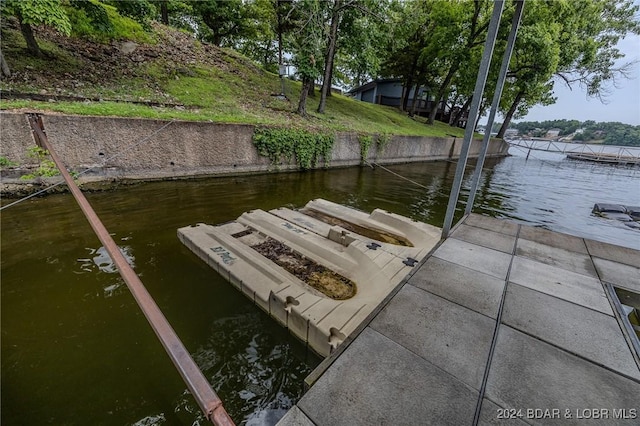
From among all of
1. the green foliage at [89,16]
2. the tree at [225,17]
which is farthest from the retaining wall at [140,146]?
the tree at [225,17]

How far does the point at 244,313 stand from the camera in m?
3.04

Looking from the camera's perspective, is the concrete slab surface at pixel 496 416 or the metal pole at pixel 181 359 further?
the concrete slab surface at pixel 496 416

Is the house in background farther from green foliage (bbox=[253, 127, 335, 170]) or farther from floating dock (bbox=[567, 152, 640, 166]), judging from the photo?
green foliage (bbox=[253, 127, 335, 170])

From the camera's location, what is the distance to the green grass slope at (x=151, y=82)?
24.3 ft

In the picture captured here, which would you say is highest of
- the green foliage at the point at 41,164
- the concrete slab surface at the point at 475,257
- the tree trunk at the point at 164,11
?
the tree trunk at the point at 164,11

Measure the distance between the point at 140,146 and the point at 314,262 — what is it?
610cm

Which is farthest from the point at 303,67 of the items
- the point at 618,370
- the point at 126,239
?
the point at 618,370

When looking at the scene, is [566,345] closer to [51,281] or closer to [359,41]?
[51,281]

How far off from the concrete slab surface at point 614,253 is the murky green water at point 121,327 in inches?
140

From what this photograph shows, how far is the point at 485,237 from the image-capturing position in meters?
3.30

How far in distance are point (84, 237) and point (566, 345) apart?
6.13 metres

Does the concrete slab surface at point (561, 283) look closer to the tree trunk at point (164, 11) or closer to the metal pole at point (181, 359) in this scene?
the metal pole at point (181, 359)

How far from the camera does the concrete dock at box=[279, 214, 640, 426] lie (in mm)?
1231

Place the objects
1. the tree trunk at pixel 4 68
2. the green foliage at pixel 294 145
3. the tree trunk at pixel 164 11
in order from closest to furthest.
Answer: the tree trunk at pixel 4 68, the green foliage at pixel 294 145, the tree trunk at pixel 164 11
